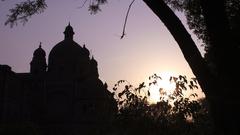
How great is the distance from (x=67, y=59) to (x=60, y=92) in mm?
3621

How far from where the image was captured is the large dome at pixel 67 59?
43047mm

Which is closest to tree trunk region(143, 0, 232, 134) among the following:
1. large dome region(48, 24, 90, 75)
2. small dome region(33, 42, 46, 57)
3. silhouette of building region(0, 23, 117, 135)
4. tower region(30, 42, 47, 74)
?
silhouette of building region(0, 23, 117, 135)

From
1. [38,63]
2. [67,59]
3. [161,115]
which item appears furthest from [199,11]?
[38,63]

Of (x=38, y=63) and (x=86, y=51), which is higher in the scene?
(x=86, y=51)

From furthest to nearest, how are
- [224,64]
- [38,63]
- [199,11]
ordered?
[38,63] → [199,11] → [224,64]

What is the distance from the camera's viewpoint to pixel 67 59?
141ft

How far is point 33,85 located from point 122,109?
36481 mm

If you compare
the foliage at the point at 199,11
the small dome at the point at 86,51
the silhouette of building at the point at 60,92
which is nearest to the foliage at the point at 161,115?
the foliage at the point at 199,11

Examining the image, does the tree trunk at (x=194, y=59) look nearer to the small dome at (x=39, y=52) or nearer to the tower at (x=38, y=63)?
the tower at (x=38, y=63)

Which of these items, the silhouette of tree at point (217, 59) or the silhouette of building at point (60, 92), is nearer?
the silhouette of tree at point (217, 59)

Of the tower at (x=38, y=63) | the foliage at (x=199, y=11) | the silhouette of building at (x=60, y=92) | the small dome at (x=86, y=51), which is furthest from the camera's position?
the tower at (x=38, y=63)

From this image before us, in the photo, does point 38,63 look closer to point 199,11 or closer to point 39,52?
point 39,52

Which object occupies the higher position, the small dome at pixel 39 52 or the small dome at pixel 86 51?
the small dome at pixel 39 52

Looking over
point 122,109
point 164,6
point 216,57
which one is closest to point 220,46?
point 216,57
